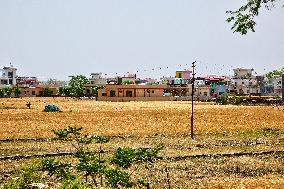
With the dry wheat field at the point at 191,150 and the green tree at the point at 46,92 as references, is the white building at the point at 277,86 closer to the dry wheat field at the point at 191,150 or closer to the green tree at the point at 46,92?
the green tree at the point at 46,92

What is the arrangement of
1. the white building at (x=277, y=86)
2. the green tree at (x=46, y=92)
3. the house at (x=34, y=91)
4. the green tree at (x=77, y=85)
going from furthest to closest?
the white building at (x=277, y=86) < the house at (x=34, y=91) < the green tree at (x=46, y=92) < the green tree at (x=77, y=85)

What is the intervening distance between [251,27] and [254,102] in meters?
62.4

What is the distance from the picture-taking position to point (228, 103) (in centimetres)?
7925

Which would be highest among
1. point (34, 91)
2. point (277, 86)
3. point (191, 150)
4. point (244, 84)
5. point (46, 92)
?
point (244, 84)

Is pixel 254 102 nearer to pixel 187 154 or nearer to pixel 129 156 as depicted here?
pixel 187 154

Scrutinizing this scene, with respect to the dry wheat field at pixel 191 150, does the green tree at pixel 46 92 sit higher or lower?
higher

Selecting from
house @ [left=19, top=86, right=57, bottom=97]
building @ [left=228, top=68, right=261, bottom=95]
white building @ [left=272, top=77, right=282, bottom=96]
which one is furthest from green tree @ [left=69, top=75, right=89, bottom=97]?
white building @ [left=272, top=77, right=282, bottom=96]

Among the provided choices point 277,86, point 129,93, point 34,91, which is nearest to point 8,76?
point 34,91

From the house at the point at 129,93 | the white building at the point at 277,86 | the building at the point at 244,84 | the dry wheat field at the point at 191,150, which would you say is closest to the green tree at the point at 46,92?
the house at the point at 129,93

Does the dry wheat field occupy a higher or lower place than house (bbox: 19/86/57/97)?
lower

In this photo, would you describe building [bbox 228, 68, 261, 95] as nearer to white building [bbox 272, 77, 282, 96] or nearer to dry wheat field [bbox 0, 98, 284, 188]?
white building [bbox 272, 77, 282, 96]

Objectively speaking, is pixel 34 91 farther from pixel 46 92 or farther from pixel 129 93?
pixel 129 93

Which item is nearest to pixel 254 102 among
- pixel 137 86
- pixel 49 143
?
pixel 137 86

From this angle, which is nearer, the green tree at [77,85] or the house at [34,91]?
the green tree at [77,85]
